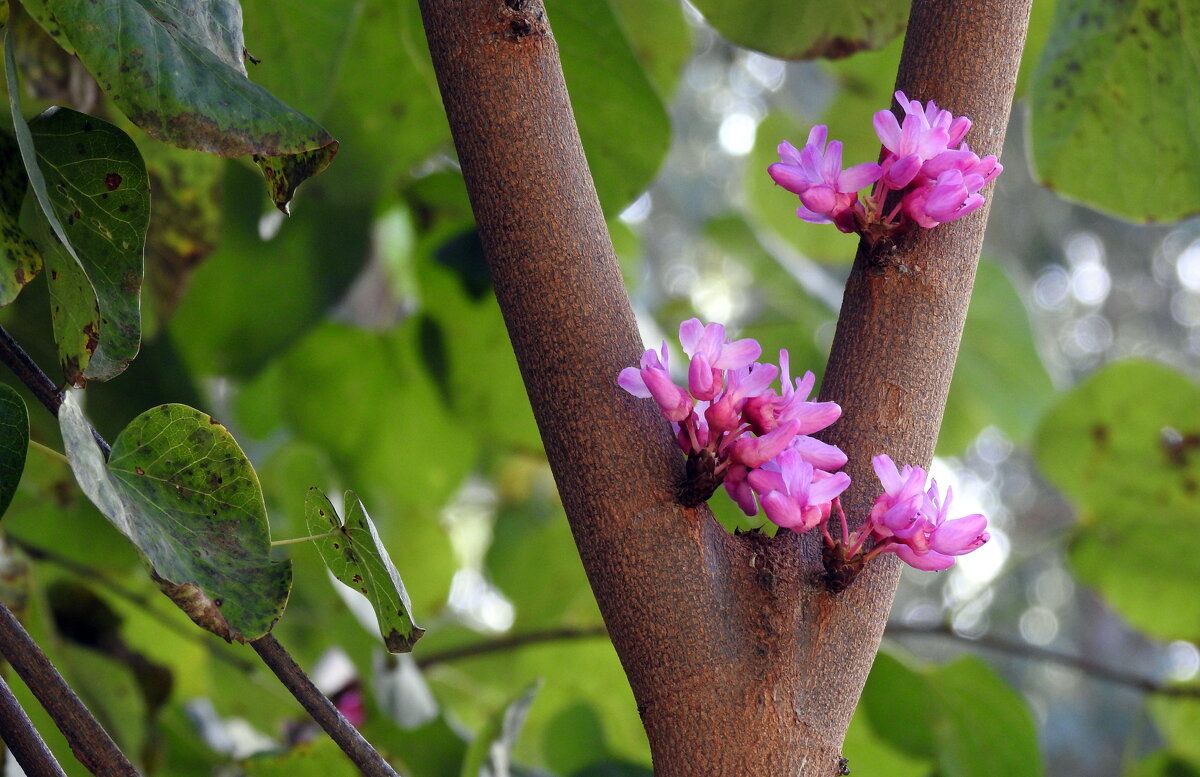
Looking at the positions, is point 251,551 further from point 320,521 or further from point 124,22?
point 124,22

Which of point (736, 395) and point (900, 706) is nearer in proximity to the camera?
point (736, 395)

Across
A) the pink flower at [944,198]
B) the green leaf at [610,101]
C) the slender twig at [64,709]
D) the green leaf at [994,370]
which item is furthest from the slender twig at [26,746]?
the green leaf at [994,370]

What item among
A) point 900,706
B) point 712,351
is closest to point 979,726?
point 900,706

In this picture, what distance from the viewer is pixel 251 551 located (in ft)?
1.11

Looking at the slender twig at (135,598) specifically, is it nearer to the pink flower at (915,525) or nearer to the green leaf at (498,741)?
the green leaf at (498,741)

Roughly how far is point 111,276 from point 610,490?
188 mm

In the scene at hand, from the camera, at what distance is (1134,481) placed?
1.00 metres

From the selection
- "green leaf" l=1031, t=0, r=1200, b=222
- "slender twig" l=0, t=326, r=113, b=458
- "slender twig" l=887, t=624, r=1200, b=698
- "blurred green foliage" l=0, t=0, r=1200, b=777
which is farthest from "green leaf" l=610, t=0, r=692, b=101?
"slender twig" l=0, t=326, r=113, b=458

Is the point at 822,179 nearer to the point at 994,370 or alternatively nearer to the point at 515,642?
the point at 515,642

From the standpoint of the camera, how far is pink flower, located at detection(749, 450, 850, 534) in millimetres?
340

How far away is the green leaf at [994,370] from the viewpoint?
1.18 meters

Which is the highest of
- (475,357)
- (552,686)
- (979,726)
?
(475,357)

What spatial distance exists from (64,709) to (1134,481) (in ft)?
3.15

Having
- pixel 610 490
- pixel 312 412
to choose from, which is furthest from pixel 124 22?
pixel 312 412
